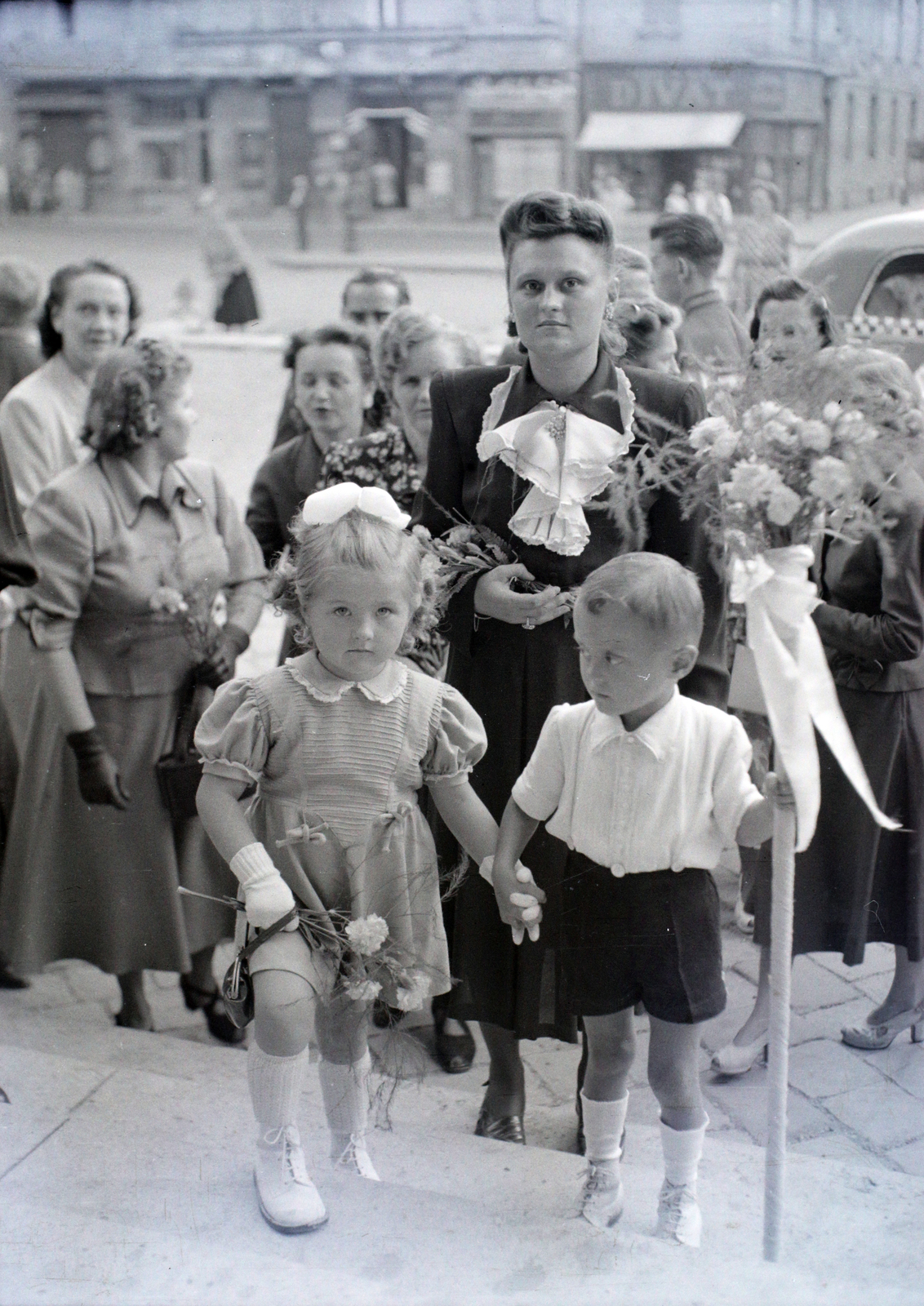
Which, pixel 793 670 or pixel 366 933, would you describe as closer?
pixel 793 670

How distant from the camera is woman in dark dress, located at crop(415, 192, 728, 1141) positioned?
94.0 inches

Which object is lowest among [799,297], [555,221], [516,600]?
[516,600]

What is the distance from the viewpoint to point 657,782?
2.25 meters

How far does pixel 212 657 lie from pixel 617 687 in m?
1.28

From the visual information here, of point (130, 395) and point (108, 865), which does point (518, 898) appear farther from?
point (130, 395)

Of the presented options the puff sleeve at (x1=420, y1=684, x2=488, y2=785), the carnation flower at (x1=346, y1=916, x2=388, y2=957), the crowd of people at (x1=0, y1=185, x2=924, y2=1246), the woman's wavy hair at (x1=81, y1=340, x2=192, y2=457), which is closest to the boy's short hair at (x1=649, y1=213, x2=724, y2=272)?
the crowd of people at (x1=0, y1=185, x2=924, y2=1246)

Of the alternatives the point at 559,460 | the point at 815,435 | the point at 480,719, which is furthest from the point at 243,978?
the point at 815,435

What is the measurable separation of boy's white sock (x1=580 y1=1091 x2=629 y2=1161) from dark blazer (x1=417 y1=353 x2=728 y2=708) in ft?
2.49

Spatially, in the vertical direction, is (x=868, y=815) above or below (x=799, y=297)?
below

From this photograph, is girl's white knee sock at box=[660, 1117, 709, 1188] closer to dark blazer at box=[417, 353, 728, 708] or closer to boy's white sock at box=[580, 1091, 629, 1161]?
boy's white sock at box=[580, 1091, 629, 1161]

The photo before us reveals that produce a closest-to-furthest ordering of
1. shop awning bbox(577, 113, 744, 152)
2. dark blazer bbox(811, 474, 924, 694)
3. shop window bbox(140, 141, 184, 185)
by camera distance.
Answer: dark blazer bbox(811, 474, 924, 694)
shop awning bbox(577, 113, 744, 152)
shop window bbox(140, 141, 184, 185)

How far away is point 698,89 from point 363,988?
2.00 metres

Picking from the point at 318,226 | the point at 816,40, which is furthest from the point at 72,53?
the point at 816,40

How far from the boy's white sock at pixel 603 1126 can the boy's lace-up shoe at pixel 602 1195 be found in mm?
16
